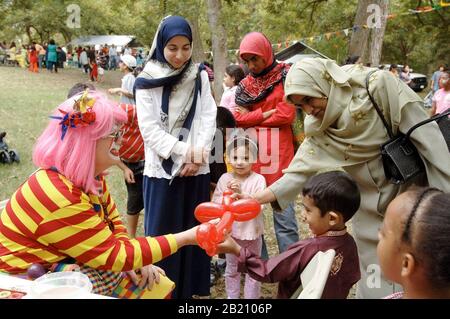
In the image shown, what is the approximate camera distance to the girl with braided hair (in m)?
1.29

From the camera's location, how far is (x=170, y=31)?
2.61 meters

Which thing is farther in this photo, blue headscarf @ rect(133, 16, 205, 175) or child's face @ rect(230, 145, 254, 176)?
child's face @ rect(230, 145, 254, 176)

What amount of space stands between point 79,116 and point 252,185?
1.52 metres

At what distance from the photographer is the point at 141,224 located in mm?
4789

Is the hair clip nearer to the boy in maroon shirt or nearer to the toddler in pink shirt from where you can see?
the boy in maroon shirt

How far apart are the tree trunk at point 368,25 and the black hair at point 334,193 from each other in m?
7.09

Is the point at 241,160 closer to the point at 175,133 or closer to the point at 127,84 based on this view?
the point at 175,133

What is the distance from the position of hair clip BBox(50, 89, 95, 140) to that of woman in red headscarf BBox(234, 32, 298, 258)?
1.68 m

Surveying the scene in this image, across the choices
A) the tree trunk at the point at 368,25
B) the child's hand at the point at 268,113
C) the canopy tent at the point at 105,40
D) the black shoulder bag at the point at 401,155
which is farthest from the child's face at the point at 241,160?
the canopy tent at the point at 105,40

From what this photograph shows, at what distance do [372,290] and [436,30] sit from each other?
85.2 ft

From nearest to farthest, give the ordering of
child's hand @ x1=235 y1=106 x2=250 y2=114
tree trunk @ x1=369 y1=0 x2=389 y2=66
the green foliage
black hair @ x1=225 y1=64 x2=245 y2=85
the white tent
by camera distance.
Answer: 1. child's hand @ x1=235 y1=106 x2=250 y2=114
2. black hair @ x1=225 y1=64 x2=245 y2=85
3. tree trunk @ x1=369 y1=0 x2=389 y2=66
4. the green foliage
5. the white tent

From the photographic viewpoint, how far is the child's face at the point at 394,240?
138 cm

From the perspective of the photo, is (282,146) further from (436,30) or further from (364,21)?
(436,30)

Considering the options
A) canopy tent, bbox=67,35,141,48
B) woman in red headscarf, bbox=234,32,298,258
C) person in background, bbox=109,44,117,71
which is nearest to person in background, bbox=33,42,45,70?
person in background, bbox=109,44,117,71
